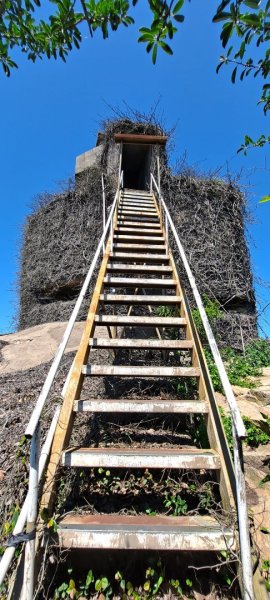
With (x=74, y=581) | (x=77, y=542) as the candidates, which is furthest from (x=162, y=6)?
(x=74, y=581)

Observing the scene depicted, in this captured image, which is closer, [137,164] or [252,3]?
[252,3]

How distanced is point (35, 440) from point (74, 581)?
0.78m

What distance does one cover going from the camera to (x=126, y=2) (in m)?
1.62

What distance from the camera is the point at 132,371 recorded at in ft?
7.77

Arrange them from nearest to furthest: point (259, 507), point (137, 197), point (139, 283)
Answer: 1. point (259, 507)
2. point (139, 283)
3. point (137, 197)

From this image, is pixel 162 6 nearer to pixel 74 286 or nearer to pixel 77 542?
pixel 77 542

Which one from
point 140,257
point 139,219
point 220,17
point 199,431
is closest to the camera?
point 220,17

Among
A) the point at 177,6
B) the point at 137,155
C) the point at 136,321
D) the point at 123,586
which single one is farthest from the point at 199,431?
the point at 137,155

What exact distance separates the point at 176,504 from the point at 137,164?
952 centimetres

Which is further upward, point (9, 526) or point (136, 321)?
point (136, 321)

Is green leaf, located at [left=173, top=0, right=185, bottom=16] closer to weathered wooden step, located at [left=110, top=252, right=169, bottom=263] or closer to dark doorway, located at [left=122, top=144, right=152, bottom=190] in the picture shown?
weathered wooden step, located at [left=110, top=252, right=169, bottom=263]

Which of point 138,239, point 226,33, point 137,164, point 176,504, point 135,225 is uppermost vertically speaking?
point 137,164

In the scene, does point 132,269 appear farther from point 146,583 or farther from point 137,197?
point 137,197

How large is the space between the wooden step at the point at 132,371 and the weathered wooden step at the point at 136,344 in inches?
11.1
